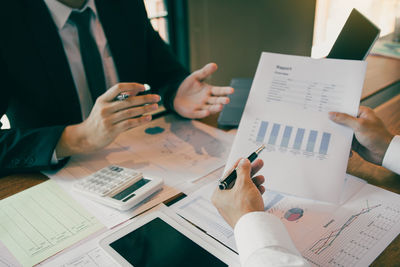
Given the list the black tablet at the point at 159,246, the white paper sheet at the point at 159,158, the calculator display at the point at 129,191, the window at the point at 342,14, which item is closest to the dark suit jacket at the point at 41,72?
the white paper sheet at the point at 159,158

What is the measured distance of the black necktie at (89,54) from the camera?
3.75 feet

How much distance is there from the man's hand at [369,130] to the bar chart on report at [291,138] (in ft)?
0.18

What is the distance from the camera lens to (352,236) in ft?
2.01

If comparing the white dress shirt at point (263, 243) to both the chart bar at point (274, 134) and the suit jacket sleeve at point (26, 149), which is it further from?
the suit jacket sleeve at point (26, 149)

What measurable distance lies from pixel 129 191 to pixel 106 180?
81 mm

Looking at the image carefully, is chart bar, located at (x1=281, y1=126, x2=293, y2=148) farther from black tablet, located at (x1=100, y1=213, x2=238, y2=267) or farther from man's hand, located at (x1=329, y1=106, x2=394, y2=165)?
black tablet, located at (x1=100, y1=213, x2=238, y2=267)

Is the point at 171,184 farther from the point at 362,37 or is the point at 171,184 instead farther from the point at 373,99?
the point at 373,99

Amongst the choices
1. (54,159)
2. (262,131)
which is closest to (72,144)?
(54,159)

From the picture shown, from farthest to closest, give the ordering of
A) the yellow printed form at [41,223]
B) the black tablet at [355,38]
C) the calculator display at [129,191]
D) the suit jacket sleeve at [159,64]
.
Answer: the suit jacket sleeve at [159,64]
the black tablet at [355,38]
the calculator display at [129,191]
the yellow printed form at [41,223]

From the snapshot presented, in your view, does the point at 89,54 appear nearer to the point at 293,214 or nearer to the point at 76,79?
the point at 76,79

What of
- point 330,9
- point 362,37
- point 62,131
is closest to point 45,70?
point 62,131

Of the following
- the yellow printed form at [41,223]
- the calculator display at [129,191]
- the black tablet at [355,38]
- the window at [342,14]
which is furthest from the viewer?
the window at [342,14]

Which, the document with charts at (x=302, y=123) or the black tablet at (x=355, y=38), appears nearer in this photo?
the document with charts at (x=302, y=123)

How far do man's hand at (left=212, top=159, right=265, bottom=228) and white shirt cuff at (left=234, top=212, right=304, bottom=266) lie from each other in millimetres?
25
